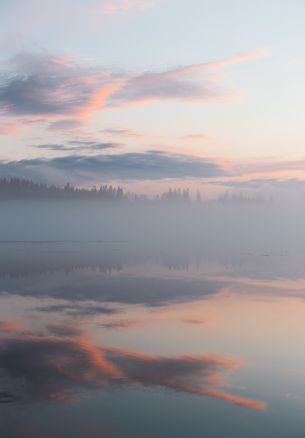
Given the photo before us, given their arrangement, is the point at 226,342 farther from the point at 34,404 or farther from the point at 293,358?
the point at 34,404

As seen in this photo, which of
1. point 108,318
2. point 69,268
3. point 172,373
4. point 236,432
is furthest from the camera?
point 69,268

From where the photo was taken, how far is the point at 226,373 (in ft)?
71.3

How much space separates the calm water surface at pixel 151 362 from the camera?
645 inches

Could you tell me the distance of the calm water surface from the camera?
1638cm

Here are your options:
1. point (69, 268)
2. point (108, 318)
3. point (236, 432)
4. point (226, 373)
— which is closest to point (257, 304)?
point (108, 318)

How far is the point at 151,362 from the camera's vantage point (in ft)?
75.4

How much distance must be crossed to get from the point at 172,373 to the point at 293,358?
19.6ft

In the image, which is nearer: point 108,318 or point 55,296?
point 108,318

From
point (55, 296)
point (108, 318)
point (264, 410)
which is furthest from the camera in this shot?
point (55, 296)

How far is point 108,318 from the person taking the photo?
33.3 meters

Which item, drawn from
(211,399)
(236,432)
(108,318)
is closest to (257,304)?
(108,318)

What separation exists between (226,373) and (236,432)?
6015mm

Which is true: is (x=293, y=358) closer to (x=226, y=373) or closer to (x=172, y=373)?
(x=226, y=373)

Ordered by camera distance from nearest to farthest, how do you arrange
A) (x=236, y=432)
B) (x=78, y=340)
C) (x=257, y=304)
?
1. (x=236, y=432)
2. (x=78, y=340)
3. (x=257, y=304)
